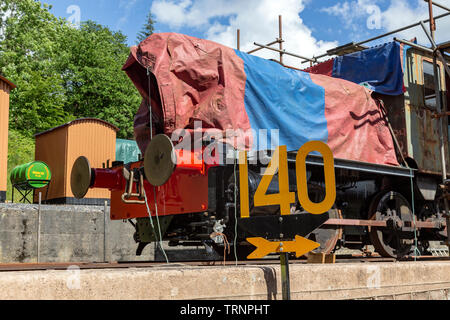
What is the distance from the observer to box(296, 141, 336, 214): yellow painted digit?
3.41 meters

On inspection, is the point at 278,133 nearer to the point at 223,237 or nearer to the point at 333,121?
the point at 333,121

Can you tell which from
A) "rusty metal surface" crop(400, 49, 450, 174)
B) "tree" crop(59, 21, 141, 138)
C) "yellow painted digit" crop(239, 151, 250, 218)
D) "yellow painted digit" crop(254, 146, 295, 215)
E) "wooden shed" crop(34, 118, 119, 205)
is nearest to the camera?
"yellow painted digit" crop(254, 146, 295, 215)

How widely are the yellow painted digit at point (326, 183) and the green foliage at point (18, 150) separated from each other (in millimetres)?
17805

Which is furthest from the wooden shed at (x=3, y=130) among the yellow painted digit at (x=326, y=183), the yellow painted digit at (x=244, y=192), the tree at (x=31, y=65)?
the tree at (x=31, y=65)

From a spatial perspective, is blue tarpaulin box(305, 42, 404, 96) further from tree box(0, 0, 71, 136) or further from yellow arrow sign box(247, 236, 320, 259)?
tree box(0, 0, 71, 136)

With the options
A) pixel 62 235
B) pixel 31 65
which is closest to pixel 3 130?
pixel 62 235

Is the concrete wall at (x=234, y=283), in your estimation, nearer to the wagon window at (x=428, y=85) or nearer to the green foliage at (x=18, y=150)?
the wagon window at (x=428, y=85)

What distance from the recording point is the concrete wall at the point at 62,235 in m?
9.09

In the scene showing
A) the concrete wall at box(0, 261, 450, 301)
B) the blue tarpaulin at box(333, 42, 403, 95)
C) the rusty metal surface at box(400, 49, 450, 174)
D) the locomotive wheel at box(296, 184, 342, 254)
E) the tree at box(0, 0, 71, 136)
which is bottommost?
the concrete wall at box(0, 261, 450, 301)

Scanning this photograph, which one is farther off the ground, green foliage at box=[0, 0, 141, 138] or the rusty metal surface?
green foliage at box=[0, 0, 141, 138]

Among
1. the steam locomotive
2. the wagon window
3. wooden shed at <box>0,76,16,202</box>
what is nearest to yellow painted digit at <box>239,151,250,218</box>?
the steam locomotive

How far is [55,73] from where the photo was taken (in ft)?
89.6

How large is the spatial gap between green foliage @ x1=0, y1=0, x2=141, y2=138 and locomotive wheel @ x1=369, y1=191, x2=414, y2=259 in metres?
20.3

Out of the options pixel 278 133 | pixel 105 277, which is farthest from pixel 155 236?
pixel 105 277
